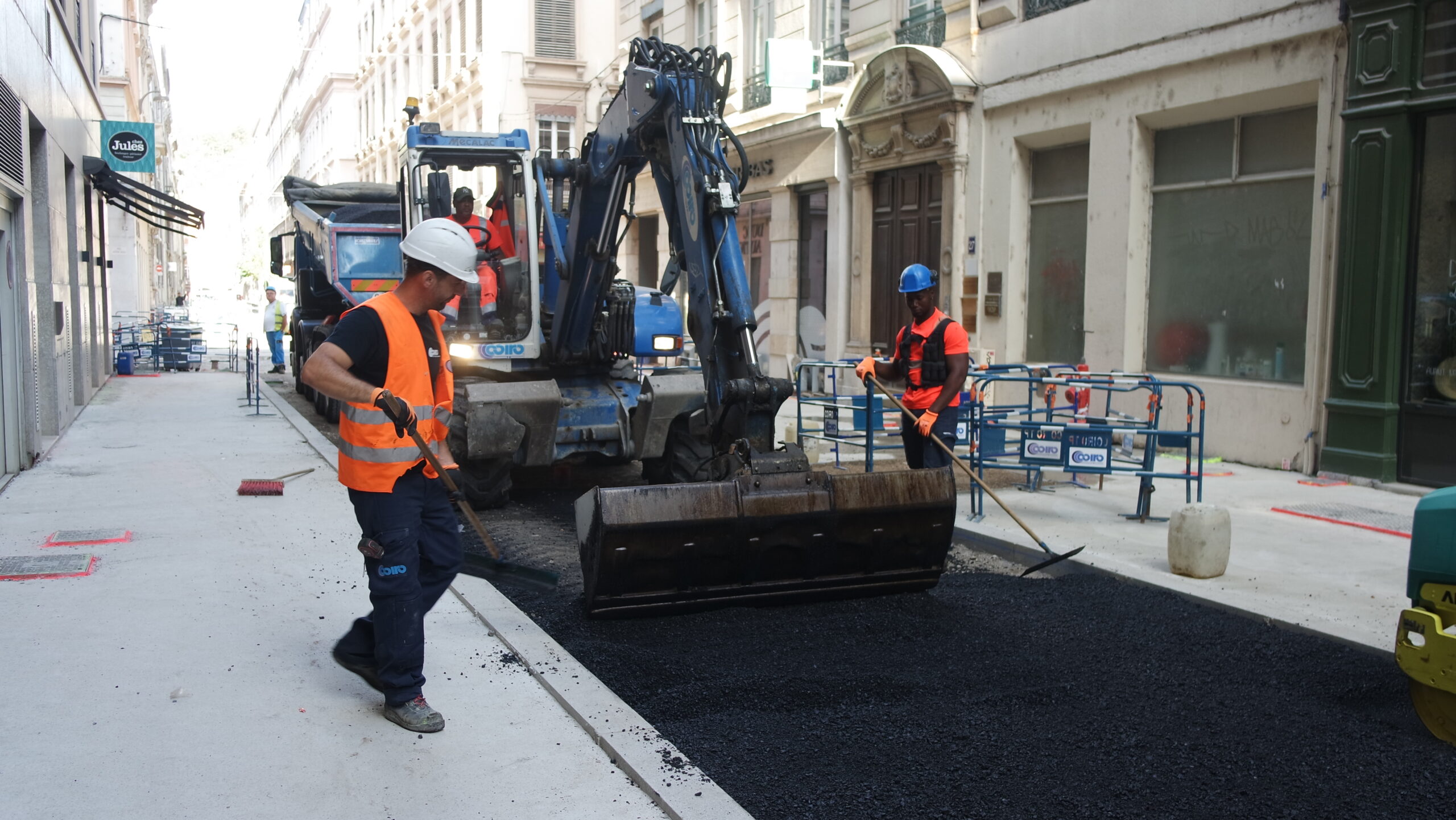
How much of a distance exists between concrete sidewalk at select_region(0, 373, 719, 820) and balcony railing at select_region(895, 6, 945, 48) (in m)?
10.6

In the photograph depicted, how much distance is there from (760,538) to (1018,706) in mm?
1446

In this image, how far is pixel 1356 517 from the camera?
8453 millimetres

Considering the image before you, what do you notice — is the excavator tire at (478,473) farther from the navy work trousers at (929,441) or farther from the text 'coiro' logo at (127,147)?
the text 'coiro' logo at (127,147)

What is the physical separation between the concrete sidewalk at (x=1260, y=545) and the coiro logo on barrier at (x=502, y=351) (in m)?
3.60

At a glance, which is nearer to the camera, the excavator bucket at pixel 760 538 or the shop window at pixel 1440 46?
the excavator bucket at pixel 760 538

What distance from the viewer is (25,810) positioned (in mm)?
3471

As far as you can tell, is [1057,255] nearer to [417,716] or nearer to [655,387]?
[655,387]

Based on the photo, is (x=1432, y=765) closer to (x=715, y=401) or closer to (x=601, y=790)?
(x=601, y=790)

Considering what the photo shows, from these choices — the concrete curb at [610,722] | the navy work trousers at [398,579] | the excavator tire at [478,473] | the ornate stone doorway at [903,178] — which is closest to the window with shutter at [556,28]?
the ornate stone doorway at [903,178]

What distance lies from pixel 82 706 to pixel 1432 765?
15.9 feet

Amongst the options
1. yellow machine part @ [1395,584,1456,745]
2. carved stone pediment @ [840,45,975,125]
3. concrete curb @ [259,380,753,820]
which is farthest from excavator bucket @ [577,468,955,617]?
carved stone pediment @ [840,45,975,125]

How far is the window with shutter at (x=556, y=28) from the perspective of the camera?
1161 inches

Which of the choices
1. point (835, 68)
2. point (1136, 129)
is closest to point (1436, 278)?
point (1136, 129)

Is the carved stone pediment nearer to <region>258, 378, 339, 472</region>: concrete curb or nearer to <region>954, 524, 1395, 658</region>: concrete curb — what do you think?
<region>954, 524, 1395, 658</region>: concrete curb
